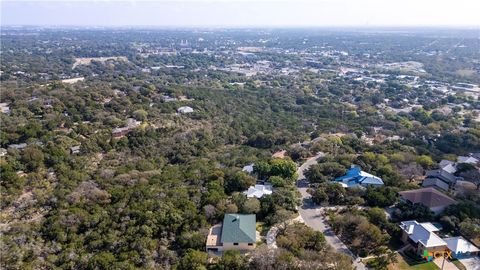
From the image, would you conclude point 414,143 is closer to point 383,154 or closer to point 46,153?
point 383,154

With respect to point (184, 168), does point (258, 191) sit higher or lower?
higher

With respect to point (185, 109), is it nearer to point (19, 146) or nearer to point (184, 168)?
point (184, 168)

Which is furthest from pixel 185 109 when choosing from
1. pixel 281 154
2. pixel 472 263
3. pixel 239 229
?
pixel 472 263

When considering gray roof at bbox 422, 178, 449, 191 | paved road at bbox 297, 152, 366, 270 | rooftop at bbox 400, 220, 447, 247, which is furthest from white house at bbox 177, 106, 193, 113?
rooftop at bbox 400, 220, 447, 247

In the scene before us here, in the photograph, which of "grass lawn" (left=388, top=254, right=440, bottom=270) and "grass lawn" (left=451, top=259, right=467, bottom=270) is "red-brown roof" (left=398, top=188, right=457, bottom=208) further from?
"grass lawn" (left=388, top=254, right=440, bottom=270)

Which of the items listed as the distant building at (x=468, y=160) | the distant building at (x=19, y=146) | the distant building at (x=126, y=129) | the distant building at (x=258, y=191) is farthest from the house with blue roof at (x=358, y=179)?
the distant building at (x=19, y=146)
